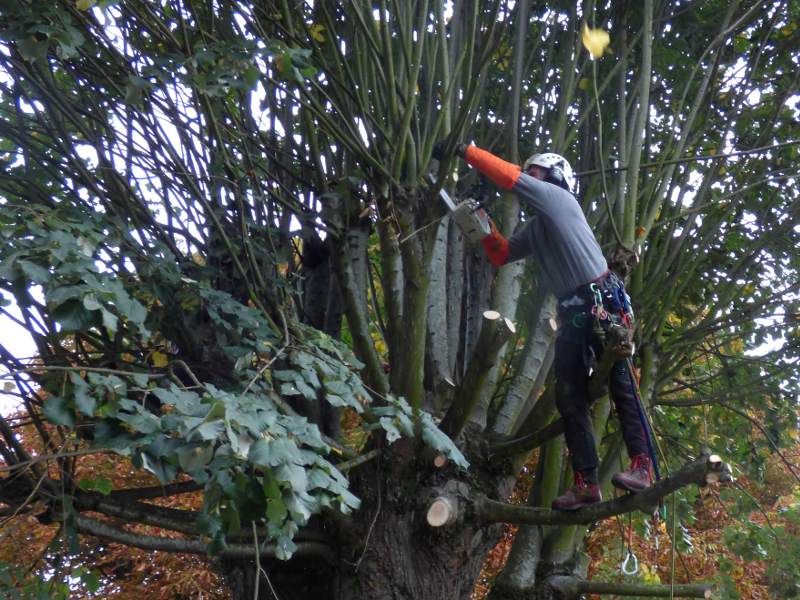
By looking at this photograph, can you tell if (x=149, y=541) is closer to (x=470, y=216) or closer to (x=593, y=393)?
(x=593, y=393)

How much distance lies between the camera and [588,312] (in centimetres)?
321

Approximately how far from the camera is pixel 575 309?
3.24 meters

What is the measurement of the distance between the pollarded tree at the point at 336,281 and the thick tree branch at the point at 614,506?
0.6 inches

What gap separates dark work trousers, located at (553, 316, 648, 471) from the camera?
3049mm

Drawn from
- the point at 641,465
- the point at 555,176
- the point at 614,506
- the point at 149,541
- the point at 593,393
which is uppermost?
the point at 555,176

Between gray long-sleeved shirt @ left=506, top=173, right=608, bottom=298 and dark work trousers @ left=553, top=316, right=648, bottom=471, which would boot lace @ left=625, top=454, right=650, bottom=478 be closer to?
dark work trousers @ left=553, top=316, right=648, bottom=471

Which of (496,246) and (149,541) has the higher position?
(496,246)

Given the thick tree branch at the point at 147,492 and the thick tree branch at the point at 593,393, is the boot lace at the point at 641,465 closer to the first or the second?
the thick tree branch at the point at 593,393

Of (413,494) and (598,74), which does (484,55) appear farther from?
(413,494)

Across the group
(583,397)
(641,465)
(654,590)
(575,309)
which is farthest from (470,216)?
(654,590)

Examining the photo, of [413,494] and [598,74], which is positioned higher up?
[598,74]

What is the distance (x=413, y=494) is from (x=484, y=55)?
2.21 m

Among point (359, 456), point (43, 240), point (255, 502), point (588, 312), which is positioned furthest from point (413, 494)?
point (43, 240)

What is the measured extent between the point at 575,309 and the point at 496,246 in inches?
27.6
